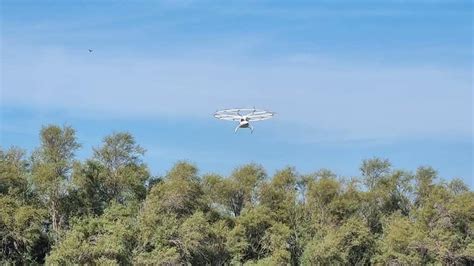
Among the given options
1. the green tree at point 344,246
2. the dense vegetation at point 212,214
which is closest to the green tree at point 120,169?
the dense vegetation at point 212,214

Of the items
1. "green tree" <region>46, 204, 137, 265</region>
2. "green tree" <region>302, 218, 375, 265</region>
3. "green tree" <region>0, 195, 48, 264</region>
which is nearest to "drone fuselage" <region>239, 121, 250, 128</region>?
"green tree" <region>46, 204, 137, 265</region>

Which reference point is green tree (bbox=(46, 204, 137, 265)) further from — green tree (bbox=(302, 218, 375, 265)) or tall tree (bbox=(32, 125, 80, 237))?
green tree (bbox=(302, 218, 375, 265))

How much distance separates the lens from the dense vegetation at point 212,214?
79188 millimetres

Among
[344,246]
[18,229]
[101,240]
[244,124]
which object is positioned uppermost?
[244,124]

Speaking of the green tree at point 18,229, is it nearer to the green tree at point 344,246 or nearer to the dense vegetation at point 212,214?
the dense vegetation at point 212,214

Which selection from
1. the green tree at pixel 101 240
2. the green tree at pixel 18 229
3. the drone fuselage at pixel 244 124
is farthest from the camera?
the green tree at pixel 18 229

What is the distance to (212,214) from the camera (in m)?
90.6

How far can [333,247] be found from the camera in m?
88.4

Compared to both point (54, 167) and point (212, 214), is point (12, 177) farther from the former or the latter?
point (212, 214)

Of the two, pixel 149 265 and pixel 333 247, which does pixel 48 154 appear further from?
pixel 333 247

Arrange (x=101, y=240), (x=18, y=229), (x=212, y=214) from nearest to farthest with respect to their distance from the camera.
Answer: (x=101, y=240) < (x=18, y=229) < (x=212, y=214)

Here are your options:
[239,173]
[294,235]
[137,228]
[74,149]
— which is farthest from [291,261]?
[74,149]

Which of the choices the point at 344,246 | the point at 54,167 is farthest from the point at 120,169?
the point at 344,246

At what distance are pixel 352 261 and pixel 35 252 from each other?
34.6 m
